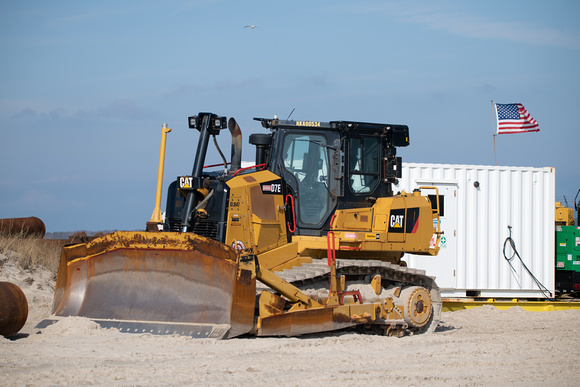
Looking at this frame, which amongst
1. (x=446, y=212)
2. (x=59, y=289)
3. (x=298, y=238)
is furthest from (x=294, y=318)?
(x=446, y=212)

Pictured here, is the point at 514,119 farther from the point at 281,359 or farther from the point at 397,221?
the point at 281,359

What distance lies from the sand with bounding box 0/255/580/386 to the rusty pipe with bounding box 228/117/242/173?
2.73 m

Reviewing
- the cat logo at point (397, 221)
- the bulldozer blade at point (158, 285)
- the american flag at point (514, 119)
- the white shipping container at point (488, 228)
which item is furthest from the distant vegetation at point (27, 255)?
the american flag at point (514, 119)

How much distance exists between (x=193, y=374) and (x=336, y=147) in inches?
177

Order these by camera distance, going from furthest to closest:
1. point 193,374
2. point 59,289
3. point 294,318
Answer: point 59,289 < point 294,318 < point 193,374

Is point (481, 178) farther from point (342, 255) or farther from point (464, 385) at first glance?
point (464, 385)

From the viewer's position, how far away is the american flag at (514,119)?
57.1 feet

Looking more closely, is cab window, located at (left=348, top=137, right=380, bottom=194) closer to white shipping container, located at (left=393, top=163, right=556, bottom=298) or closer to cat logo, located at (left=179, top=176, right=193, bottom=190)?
cat logo, located at (left=179, top=176, right=193, bottom=190)

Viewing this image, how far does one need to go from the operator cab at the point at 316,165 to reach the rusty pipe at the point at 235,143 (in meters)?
0.28

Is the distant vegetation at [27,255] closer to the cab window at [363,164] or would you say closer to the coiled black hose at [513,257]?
the cab window at [363,164]

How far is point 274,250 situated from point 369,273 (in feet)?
4.71

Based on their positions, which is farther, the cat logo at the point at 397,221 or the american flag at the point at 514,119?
the american flag at the point at 514,119

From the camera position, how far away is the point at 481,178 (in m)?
15.2

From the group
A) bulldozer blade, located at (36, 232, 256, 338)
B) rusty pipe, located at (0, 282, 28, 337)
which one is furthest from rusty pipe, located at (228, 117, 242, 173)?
rusty pipe, located at (0, 282, 28, 337)
